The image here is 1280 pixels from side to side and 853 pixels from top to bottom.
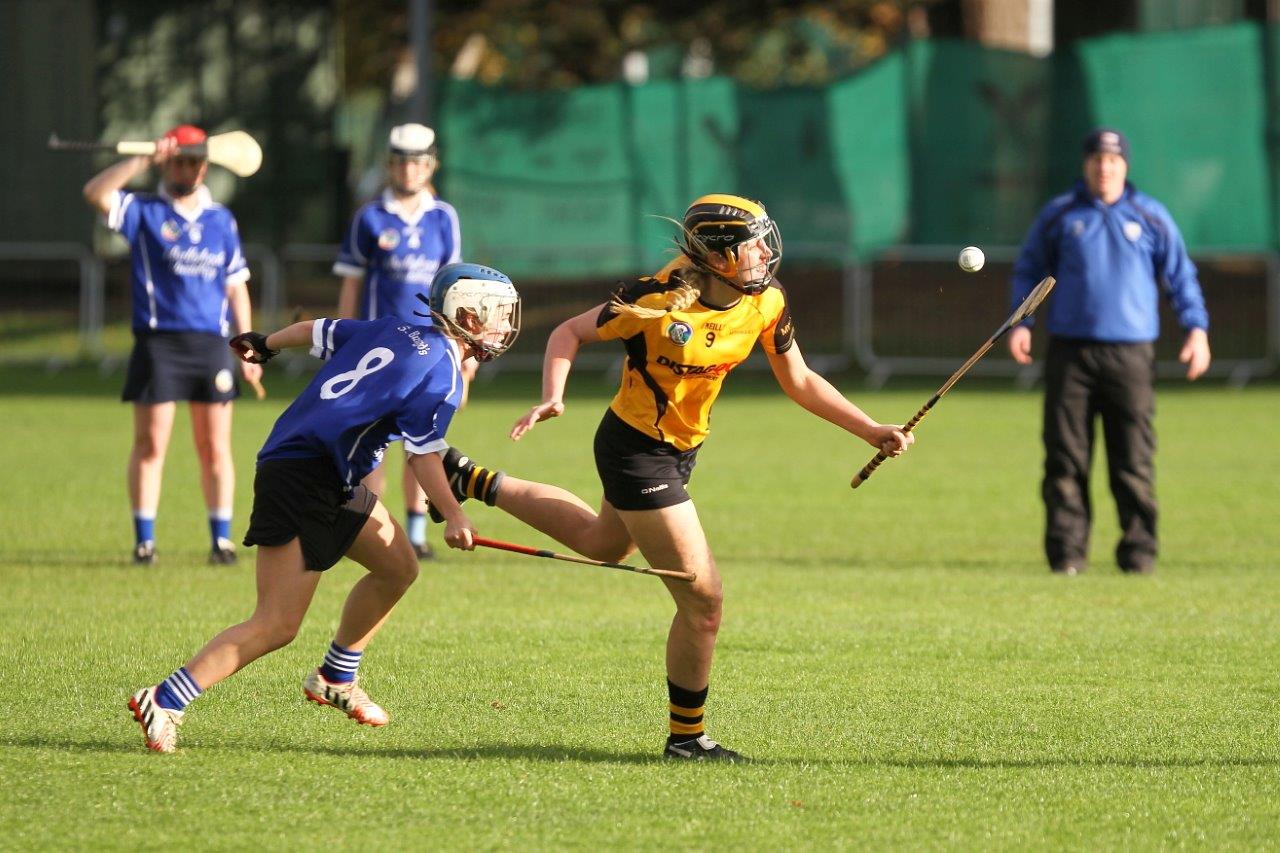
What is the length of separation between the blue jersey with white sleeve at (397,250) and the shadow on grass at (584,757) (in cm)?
465

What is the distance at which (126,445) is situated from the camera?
53.3ft

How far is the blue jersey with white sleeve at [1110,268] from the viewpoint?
34.5ft

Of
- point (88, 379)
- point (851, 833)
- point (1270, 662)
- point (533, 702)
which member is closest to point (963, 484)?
point (1270, 662)

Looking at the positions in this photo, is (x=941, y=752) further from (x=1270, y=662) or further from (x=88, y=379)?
(x=88, y=379)

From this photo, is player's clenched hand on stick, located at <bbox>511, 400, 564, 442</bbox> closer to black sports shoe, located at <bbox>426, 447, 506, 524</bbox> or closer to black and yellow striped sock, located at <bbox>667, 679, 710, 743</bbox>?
black sports shoe, located at <bbox>426, 447, 506, 524</bbox>

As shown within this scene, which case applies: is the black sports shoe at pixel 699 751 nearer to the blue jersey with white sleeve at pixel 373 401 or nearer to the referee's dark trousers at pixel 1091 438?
the blue jersey with white sleeve at pixel 373 401

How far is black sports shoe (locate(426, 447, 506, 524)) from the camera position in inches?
252

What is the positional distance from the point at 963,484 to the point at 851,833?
29.4 feet

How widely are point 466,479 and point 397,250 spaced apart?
15.0 ft

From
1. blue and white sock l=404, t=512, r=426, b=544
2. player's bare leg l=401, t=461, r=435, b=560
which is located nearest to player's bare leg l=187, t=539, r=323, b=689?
player's bare leg l=401, t=461, r=435, b=560

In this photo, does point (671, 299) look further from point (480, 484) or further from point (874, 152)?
point (874, 152)

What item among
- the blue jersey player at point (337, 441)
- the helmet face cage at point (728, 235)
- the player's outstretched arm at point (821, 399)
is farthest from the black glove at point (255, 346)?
the player's outstretched arm at point (821, 399)

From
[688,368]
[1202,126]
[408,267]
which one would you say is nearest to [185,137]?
[408,267]

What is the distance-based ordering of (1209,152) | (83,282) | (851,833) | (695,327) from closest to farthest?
(851,833) → (695,327) → (1209,152) → (83,282)
